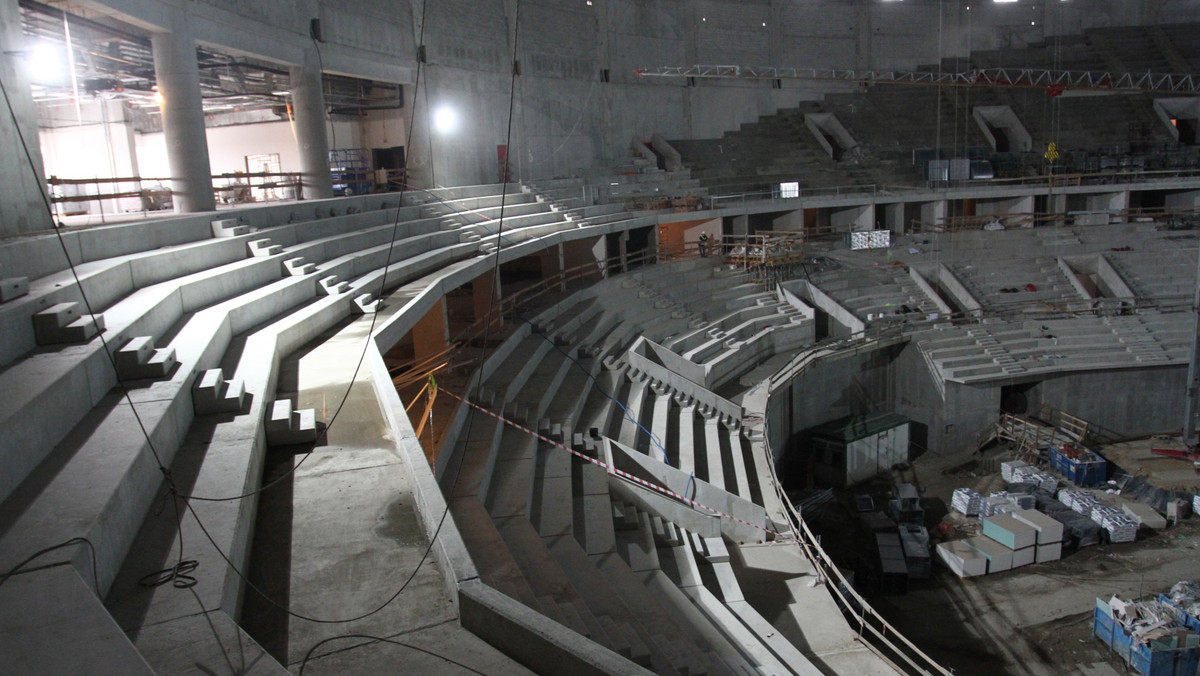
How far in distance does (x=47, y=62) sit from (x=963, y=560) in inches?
705

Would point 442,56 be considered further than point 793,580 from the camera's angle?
Yes

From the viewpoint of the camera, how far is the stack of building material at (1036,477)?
52.4 ft

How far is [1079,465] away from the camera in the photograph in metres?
16.3

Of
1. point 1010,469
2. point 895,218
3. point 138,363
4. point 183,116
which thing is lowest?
point 1010,469

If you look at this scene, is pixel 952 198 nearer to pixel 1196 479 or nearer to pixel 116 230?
pixel 1196 479

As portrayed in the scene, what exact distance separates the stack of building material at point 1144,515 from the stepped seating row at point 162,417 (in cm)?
1298

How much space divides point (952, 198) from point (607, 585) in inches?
898

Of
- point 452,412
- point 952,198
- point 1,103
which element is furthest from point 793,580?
point 952,198

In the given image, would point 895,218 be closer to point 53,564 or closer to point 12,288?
point 12,288

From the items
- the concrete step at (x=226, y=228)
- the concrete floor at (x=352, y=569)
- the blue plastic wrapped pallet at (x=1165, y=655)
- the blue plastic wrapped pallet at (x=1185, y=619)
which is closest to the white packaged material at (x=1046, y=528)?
the blue plastic wrapped pallet at (x=1185, y=619)

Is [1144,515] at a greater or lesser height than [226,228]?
lesser

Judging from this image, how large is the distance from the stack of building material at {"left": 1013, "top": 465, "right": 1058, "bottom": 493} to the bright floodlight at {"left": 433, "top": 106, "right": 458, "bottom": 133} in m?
14.8

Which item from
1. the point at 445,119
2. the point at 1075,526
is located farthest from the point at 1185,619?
the point at 445,119

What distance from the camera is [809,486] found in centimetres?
1769
